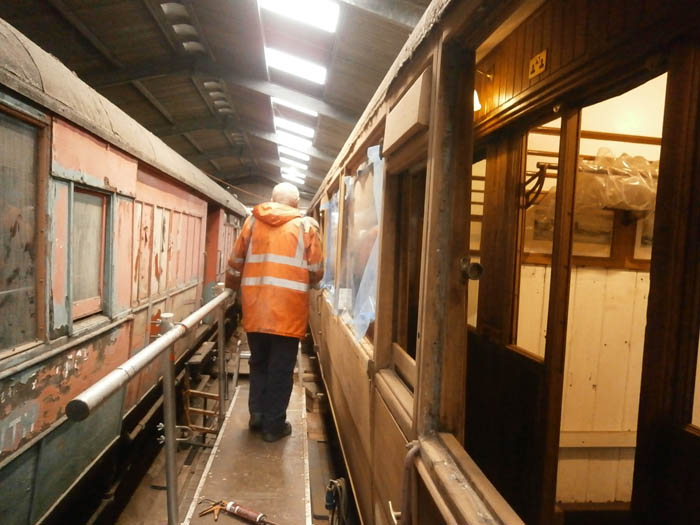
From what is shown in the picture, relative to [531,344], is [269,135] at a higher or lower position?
higher

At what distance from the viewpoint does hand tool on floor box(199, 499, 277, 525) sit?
2.19m

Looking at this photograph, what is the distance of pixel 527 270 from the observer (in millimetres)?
2789

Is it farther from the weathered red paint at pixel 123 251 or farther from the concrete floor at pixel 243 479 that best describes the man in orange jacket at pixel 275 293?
the weathered red paint at pixel 123 251

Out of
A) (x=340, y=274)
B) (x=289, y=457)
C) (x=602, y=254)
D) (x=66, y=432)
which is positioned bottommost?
(x=289, y=457)

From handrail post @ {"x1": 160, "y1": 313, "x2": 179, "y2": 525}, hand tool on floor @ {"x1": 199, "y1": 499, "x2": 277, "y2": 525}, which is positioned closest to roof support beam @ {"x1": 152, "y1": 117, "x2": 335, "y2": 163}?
hand tool on floor @ {"x1": 199, "y1": 499, "x2": 277, "y2": 525}

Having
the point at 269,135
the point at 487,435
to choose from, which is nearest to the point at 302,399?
the point at 487,435

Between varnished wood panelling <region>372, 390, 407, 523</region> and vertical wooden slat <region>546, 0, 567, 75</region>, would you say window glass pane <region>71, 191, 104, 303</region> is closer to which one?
varnished wood panelling <region>372, 390, 407, 523</region>

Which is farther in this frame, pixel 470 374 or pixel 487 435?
pixel 470 374

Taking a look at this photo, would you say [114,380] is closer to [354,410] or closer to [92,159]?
[354,410]

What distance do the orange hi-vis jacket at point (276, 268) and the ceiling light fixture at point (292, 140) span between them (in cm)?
993

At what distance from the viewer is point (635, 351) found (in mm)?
2736

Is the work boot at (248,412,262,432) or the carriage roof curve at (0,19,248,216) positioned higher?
the carriage roof curve at (0,19,248,216)

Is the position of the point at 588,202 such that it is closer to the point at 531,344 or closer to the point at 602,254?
the point at 602,254

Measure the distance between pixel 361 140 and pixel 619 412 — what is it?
2518mm
